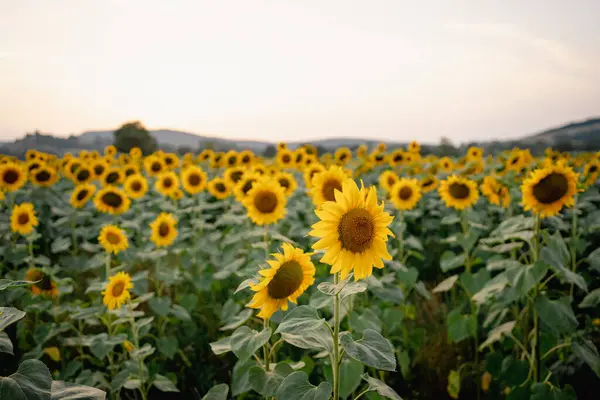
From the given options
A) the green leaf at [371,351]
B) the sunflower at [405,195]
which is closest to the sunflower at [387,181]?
the sunflower at [405,195]

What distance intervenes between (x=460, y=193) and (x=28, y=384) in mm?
4444

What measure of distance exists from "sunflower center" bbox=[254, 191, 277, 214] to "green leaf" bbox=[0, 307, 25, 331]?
240cm

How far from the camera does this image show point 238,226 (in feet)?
20.1

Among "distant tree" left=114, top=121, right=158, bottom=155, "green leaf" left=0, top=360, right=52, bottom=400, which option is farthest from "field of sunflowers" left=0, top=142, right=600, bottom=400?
"distant tree" left=114, top=121, right=158, bottom=155

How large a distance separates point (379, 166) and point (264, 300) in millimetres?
6961

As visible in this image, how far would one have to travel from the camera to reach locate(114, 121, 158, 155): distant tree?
40312 mm

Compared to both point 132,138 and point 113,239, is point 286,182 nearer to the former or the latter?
point 113,239

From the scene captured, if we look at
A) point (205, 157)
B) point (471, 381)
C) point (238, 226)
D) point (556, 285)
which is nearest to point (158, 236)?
point (238, 226)

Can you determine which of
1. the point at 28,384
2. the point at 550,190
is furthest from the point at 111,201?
the point at 550,190

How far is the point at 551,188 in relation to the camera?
118 inches

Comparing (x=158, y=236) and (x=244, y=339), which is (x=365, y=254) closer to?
(x=244, y=339)

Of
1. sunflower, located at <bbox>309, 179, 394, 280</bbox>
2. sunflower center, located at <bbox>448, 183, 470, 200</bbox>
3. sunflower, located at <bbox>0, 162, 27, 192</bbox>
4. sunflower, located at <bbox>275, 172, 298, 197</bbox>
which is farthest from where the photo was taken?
sunflower, located at <bbox>0, 162, 27, 192</bbox>

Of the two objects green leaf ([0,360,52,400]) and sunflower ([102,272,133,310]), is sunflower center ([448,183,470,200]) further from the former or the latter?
green leaf ([0,360,52,400])

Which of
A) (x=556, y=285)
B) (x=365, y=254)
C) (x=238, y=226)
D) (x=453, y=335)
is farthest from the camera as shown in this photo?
(x=238, y=226)
